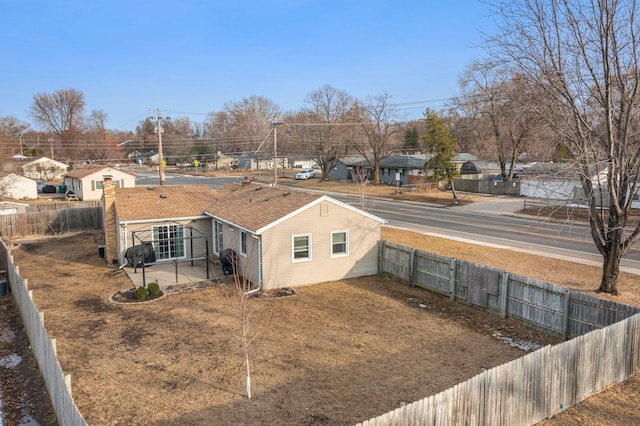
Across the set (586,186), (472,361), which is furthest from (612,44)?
(472,361)

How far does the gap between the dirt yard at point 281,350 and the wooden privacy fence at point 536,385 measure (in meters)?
0.47

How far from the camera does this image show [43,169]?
6869cm

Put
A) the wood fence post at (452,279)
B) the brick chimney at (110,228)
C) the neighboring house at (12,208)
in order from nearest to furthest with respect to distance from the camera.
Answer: the wood fence post at (452,279), the brick chimney at (110,228), the neighboring house at (12,208)

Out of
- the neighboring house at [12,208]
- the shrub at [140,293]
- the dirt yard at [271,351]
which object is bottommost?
the dirt yard at [271,351]

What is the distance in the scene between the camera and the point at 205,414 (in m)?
9.45

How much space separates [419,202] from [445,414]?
41777 mm

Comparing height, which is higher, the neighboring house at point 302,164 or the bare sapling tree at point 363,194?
the neighboring house at point 302,164

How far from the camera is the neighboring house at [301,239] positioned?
18.5m

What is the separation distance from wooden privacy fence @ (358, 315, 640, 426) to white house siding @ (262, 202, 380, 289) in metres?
11.3

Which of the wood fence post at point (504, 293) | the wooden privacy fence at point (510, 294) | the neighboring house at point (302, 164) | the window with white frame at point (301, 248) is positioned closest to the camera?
the wooden privacy fence at point (510, 294)

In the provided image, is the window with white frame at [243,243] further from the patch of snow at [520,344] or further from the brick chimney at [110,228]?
the patch of snow at [520,344]

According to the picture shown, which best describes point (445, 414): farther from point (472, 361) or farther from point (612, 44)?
point (612, 44)

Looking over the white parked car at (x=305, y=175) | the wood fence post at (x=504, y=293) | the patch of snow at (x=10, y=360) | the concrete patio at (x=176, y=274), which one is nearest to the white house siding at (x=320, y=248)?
the concrete patio at (x=176, y=274)

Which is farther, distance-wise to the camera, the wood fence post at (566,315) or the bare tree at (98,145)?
the bare tree at (98,145)
